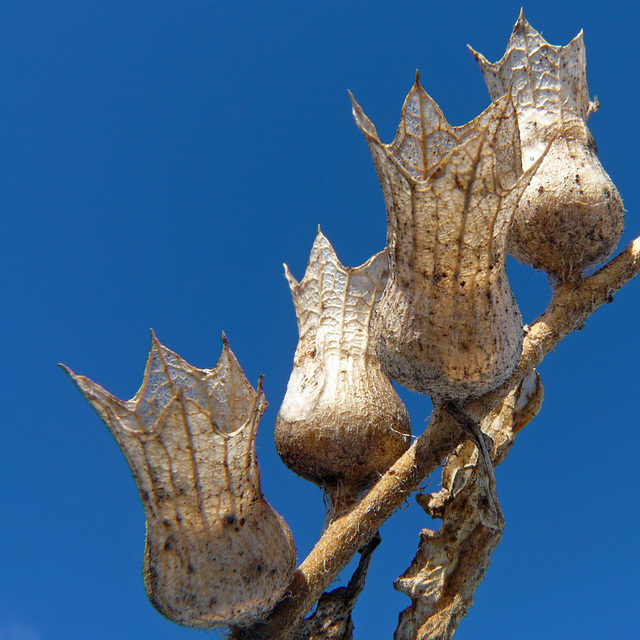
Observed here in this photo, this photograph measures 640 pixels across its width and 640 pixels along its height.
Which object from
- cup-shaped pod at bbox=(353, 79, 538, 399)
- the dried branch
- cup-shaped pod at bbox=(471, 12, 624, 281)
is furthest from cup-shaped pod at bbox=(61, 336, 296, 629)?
cup-shaped pod at bbox=(471, 12, 624, 281)

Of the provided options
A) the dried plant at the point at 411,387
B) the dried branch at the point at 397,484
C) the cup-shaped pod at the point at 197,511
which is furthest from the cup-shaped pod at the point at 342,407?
the cup-shaped pod at the point at 197,511

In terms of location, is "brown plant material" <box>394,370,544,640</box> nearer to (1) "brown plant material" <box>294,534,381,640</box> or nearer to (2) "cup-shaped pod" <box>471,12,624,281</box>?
(1) "brown plant material" <box>294,534,381,640</box>

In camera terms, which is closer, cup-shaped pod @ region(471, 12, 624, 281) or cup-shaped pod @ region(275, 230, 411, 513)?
cup-shaped pod @ region(471, 12, 624, 281)

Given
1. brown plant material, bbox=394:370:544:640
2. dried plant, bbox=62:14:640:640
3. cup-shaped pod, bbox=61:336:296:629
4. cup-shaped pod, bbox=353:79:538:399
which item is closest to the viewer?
cup-shaped pod, bbox=353:79:538:399

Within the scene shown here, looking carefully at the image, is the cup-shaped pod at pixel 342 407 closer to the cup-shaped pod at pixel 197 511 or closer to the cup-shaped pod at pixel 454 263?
the cup-shaped pod at pixel 197 511

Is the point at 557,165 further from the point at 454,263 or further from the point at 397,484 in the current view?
the point at 397,484

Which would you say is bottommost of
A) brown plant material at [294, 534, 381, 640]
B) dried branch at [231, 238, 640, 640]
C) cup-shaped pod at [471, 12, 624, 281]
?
brown plant material at [294, 534, 381, 640]

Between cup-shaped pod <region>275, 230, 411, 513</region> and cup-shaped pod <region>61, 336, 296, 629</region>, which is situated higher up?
cup-shaped pod <region>275, 230, 411, 513</region>

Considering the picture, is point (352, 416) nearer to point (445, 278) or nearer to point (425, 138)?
point (445, 278)

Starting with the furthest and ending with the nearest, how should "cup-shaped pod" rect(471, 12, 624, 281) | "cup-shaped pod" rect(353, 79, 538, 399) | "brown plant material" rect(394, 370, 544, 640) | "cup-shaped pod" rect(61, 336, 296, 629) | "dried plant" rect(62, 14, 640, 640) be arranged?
"brown plant material" rect(394, 370, 544, 640) → "cup-shaped pod" rect(471, 12, 624, 281) → "cup-shaped pod" rect(61, 336, 296, 629) → "dried plant" rect(62, 14, 640, 640) → "cup-shaped pod" rect(353, 79, 538, 399)

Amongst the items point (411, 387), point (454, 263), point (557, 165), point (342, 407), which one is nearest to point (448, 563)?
point (342, 407)
